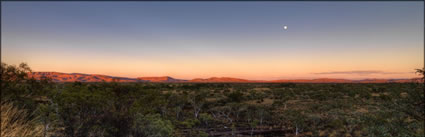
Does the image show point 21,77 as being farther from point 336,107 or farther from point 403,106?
point 336,107

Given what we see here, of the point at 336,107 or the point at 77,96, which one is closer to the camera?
the point at 77,96

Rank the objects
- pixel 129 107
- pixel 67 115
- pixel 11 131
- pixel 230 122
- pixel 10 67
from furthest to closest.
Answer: pixel 230 122 < pixel 129 107 < pixel 67 115 < pixel 10 67 < pixel 11 131

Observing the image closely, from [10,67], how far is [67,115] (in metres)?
3.79

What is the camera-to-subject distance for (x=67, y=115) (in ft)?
37.7

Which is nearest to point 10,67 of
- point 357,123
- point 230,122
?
point 230,122

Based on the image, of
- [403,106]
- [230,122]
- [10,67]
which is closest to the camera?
[403,106]

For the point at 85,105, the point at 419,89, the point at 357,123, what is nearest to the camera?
the point at 419,89

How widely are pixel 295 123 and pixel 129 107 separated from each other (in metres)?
15.0

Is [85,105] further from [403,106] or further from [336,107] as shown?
[336,107]

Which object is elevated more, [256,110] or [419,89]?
[419,89]

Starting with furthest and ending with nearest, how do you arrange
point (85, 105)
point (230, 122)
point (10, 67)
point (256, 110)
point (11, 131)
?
point (256, 110), point (230, 122), point (85, 105), point (10, 67), point (11, 131)

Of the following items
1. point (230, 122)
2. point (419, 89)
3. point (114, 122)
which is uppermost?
point (419, 89)

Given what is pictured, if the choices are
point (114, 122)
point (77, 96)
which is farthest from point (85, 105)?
point (114, 122)

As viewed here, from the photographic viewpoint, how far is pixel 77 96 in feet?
39.9
